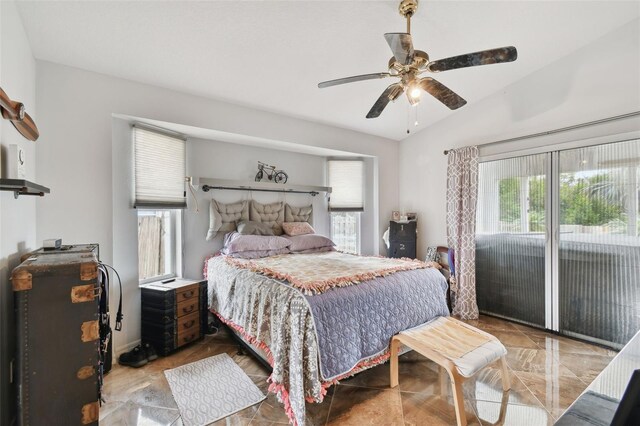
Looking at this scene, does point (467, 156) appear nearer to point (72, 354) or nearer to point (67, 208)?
point (72, 354)

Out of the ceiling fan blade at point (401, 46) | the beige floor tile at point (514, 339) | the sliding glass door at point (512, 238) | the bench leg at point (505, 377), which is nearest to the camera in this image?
the ceiling fan blade at point (401, 46)

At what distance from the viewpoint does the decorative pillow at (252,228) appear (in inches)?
136

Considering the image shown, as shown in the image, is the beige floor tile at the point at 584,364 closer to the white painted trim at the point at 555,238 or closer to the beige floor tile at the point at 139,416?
the white painted trim at the point at 555,238

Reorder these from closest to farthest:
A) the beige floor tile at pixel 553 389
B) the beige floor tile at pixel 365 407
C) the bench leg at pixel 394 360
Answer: the beige floor tile at pixel 365 407 < the beige floor tile at pixel 553 389 < the bench leg at pixel 394 360

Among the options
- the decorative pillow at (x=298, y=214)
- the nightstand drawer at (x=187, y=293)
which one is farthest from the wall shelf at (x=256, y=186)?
the nightstand drawer at (x=187, y=293)

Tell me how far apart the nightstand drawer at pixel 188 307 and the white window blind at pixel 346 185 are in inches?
97.0

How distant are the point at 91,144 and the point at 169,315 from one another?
177 centimetres

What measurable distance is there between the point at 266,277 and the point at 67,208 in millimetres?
1853

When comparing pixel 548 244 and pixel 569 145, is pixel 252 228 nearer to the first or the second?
pixel 548 244

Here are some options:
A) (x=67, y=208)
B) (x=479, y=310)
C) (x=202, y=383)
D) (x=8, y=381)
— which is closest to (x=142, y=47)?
(x=67, y=208)

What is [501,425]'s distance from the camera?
1773mm

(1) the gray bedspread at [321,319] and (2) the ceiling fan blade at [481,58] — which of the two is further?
(1) the gray bedspread at [321,319]

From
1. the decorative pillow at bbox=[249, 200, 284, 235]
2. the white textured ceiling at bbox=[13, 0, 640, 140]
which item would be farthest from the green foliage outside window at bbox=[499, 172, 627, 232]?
the decorative pillow at bbox=[249, 200, 284, 235]

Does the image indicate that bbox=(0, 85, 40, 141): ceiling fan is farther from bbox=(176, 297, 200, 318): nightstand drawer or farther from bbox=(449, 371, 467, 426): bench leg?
bbox=(449, 371, 467, 426): bench leg
